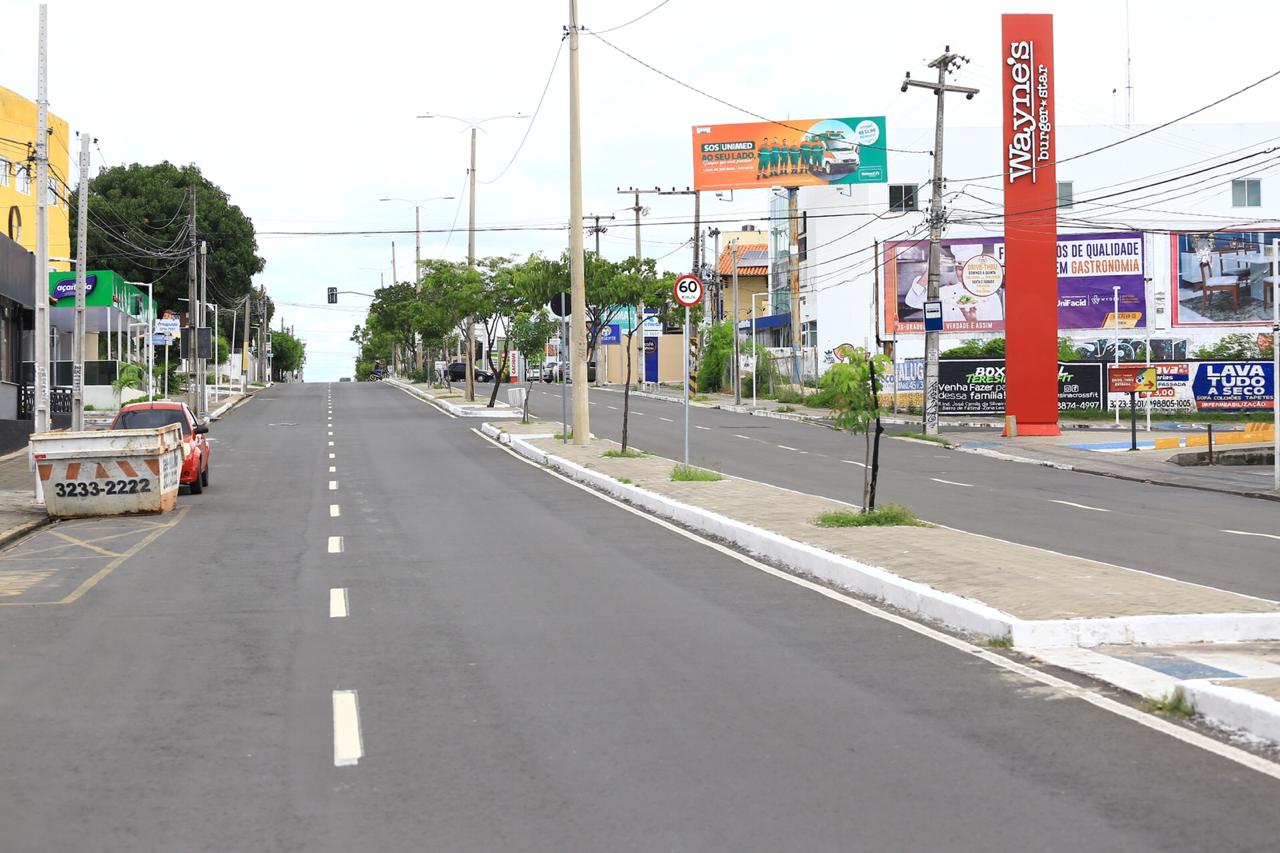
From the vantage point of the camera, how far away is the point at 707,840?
5.39 m

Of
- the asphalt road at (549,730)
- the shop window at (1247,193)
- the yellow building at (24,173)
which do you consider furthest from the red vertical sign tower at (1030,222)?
the shop window at (1247,193)

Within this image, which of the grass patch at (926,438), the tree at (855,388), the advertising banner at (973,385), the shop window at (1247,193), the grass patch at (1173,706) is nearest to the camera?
the grass patch at (1173,706)

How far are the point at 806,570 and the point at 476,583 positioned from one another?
10.4 ft

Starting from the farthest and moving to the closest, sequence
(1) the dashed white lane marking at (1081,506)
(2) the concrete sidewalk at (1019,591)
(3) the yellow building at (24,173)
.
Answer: (3) the yellow building at (24,173) → (1) the dashed white lane marking at (1081,506) → (2) the concrete sidewalk at (1019,591)

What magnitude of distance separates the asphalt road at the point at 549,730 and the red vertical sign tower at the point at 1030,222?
2871 centimetres

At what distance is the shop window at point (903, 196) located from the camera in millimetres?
67250

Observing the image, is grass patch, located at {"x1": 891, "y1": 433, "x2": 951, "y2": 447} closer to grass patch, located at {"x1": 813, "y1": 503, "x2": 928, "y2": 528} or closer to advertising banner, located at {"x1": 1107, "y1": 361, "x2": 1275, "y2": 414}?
advertising banner, located at {"x1": 1107, "y1": 361, "x2": 1275, "y2": 414}

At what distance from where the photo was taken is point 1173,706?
291 inches

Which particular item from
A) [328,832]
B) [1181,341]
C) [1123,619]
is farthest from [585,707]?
[1181,341]

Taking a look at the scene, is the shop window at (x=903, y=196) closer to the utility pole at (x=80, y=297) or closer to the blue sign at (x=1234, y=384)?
the blue sign at (x=1234, y=384)

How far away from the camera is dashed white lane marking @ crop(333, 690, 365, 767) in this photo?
21.8 feet

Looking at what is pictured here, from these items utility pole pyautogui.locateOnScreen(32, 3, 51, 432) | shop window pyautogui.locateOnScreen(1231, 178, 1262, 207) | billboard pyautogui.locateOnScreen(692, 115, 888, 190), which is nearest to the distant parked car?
billboard pyautogui.locateOnScreen(692, 115, 888, 190)

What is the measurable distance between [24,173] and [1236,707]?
4719cm

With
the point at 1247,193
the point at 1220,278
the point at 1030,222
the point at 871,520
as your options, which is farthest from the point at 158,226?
the point at 871,520
